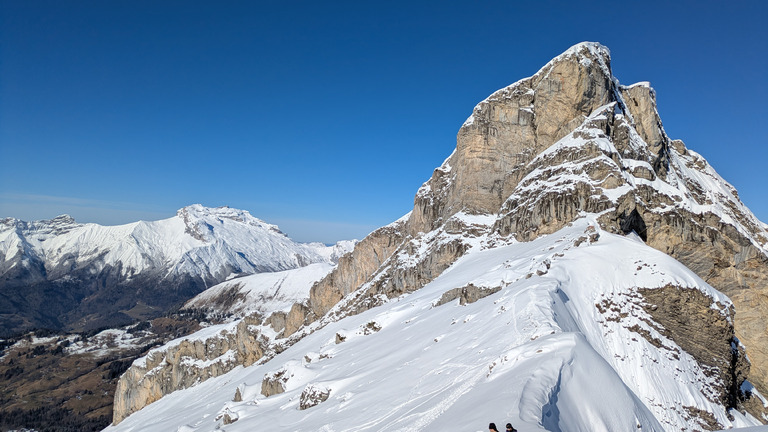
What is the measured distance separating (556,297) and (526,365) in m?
9.05

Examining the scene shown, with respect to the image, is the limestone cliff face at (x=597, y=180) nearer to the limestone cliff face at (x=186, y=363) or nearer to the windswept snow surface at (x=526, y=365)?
the windswept snow surface at (x=526, y=365)

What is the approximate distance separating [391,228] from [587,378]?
72.7 metres

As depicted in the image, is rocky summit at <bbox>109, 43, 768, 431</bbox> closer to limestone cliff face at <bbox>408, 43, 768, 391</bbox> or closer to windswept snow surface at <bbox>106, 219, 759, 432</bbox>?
windswept snow surface at <bbox>106, 219, 759, 432</bbox>

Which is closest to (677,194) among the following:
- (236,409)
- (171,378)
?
(236,409)

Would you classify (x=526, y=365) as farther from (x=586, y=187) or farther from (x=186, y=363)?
(x=186, y=363)

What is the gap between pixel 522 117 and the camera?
2518 inches

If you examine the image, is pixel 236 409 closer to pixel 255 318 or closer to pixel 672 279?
pixel 672 279

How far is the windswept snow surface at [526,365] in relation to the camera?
15633mm

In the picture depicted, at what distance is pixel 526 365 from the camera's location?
17203mm

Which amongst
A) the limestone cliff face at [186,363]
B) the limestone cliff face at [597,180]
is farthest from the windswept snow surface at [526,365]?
the limestone cliff face at [186,363]

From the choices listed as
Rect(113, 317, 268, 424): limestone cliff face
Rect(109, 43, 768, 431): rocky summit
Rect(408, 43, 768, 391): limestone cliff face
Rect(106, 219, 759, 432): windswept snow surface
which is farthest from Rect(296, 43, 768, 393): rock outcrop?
Rect(113, 317, 268, 424): limestone cliff face

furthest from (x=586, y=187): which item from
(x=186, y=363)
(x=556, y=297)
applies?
(x=186, y=363)

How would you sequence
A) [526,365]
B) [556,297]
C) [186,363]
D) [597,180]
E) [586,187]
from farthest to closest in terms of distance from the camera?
[186,363]
[597,180]
[586,187]
[556,297]
[526,365]

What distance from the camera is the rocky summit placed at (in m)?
18.2
